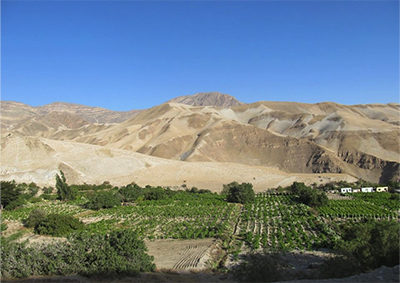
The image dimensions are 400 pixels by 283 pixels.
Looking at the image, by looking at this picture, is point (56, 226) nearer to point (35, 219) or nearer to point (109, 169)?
point (35, 219)

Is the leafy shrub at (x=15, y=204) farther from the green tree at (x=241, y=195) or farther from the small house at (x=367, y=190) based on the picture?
the small house at (x=367, y=190)

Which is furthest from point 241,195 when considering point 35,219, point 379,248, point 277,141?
point 277,141

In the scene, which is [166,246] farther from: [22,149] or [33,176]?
[22,149]

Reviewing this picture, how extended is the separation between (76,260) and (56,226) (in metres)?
11.4

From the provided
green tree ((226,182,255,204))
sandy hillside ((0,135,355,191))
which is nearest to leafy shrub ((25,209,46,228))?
green tree ((226,182,255,204))

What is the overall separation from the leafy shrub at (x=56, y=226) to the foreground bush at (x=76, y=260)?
9.07 m

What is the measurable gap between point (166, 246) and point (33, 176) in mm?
43109

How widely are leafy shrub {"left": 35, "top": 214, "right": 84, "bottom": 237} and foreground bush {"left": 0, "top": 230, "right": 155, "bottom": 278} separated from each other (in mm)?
9072

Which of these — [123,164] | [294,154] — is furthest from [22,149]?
[294,154]

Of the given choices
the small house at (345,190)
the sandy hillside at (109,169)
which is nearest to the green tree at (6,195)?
the sandy hillside at (109,169)

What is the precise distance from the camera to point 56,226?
23562 millimetres

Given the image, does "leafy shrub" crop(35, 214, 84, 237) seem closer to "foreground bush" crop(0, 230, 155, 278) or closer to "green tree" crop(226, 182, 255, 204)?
"foreground bush" crop(0, 230, 155, 278)

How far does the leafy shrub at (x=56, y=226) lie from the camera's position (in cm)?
2331

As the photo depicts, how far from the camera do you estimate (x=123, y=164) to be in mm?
66375
